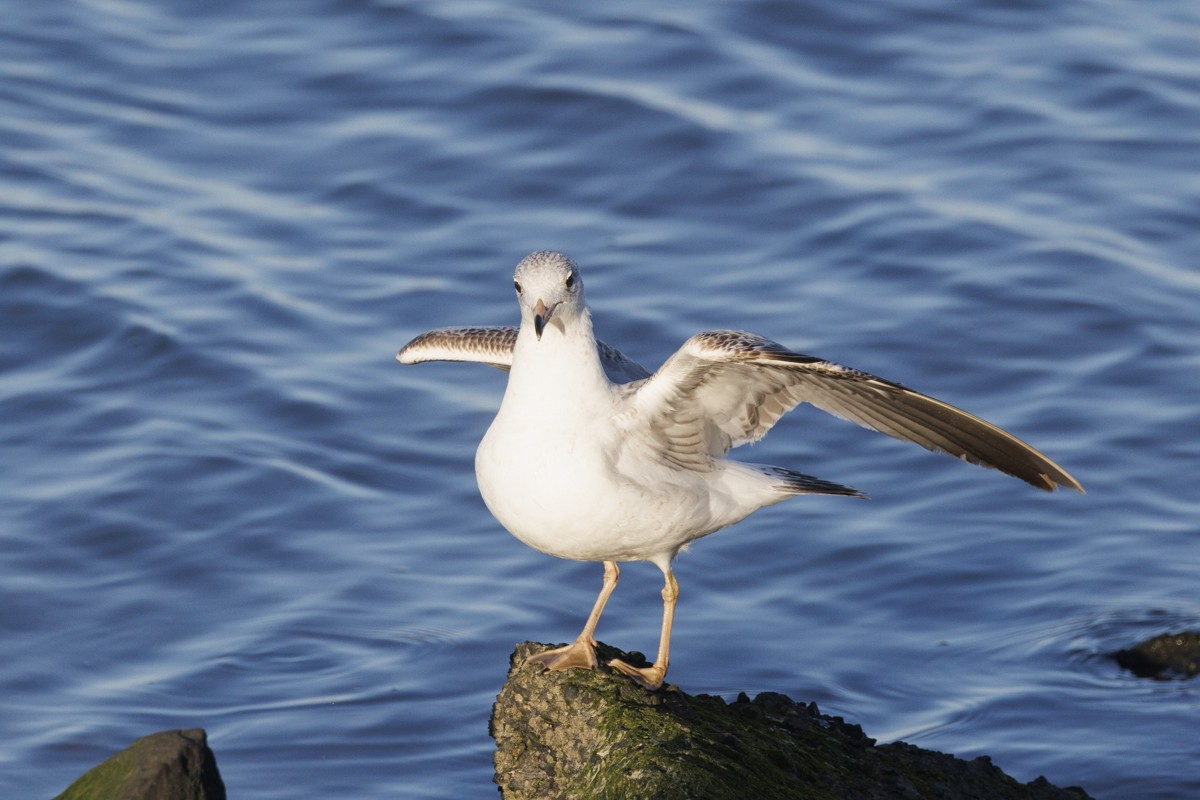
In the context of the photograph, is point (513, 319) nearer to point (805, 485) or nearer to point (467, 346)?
point (467, 346)

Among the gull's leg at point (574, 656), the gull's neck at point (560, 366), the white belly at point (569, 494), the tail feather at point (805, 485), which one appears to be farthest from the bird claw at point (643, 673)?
the gull's neck at point (560, 366)

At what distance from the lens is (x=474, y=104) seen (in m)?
16.7

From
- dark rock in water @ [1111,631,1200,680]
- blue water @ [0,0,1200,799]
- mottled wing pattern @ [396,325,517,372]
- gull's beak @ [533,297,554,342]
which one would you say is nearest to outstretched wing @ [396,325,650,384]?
mottled wing pattern @ [396,325,517,372]

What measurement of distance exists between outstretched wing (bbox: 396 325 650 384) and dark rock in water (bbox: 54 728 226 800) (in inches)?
97.0

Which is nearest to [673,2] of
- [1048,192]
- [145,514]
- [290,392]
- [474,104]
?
[474,104]

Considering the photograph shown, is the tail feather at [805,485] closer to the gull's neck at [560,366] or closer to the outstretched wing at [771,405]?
the outstretched wing at [771,405]

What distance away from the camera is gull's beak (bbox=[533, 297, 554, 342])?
A: 6.50 m

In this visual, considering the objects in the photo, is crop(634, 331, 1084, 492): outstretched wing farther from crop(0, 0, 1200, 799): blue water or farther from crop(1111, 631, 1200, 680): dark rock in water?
crop(1111, 631, 1200, 680): dark rock in water

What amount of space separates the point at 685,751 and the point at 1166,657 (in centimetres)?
512

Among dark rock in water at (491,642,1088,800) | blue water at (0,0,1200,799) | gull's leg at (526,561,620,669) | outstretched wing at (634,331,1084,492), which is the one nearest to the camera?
dark rock in water at (491,642,1088,800)

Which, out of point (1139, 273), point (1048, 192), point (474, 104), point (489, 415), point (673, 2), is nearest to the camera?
point (489, 415)

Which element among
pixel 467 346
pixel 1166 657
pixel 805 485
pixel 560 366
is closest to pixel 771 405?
pixel 805 485

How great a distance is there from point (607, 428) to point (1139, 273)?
28.5 feet

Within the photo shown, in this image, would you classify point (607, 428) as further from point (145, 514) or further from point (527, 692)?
point (145, 514)
